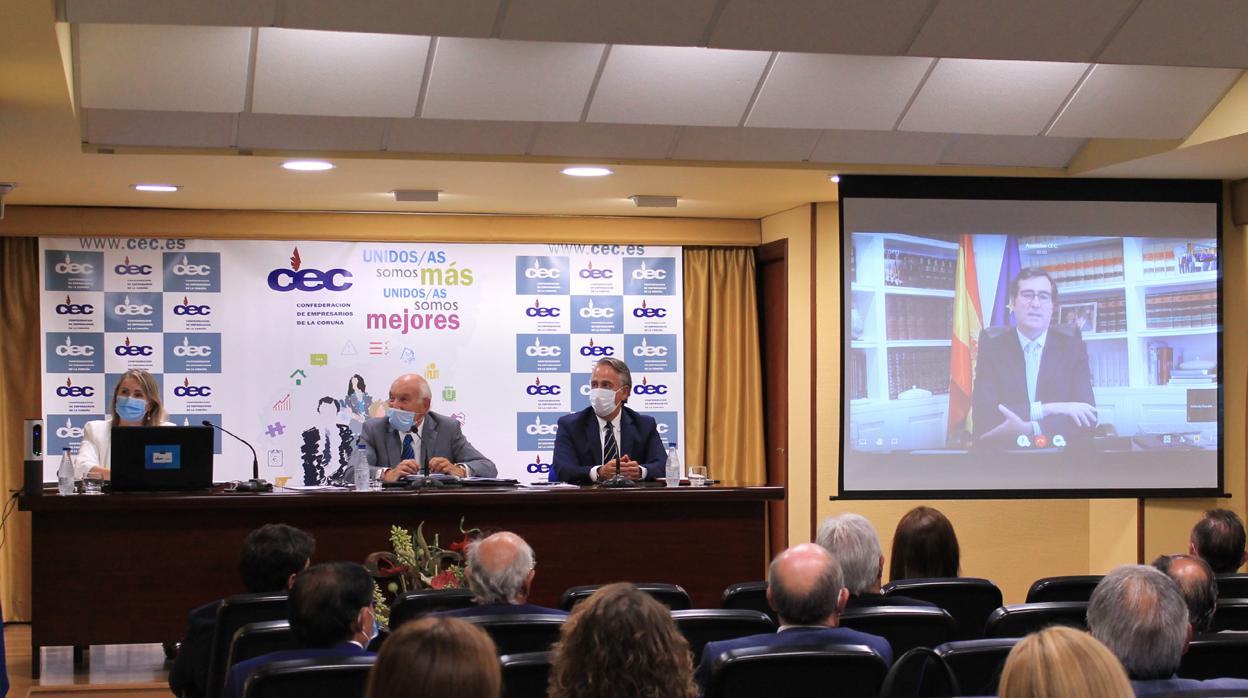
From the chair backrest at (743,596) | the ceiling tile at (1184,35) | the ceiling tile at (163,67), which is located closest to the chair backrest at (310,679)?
the chair backrest at (743,596)

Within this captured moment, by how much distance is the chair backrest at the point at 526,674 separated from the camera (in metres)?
3.00

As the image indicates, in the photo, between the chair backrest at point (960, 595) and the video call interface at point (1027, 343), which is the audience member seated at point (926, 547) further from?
the video call interface at point (1027, 343)

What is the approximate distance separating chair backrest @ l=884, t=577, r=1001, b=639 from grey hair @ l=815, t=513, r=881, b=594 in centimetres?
11

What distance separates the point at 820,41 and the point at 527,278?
4225 mm

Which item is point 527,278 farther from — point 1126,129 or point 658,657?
point 658,657

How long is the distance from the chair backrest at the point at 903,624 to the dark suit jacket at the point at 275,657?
1324mm

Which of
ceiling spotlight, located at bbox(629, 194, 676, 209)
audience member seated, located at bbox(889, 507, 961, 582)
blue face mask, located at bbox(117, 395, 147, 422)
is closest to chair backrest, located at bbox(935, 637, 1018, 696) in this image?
audience member seated, located at bbox(889, 507, 961, 582)

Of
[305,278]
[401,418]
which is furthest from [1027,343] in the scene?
[305,278]

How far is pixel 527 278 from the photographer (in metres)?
9.08

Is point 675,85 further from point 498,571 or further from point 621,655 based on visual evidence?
point 621,655

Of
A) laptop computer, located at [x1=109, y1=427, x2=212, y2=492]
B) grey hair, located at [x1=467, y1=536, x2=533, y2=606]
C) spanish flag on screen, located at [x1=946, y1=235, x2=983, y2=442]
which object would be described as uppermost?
spanish flag on screen, located at [x1=946, y1=235, x2=983, y2=442]

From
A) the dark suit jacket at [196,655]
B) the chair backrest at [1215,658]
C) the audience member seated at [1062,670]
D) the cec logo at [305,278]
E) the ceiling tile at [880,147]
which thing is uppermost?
the ceiling tile at [880,147]

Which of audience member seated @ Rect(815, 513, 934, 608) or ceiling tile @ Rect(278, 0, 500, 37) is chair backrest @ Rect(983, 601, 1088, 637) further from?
ceiling tile @ Rect(278, 0, 500, 37)

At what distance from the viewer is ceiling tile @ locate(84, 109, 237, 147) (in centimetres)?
648
